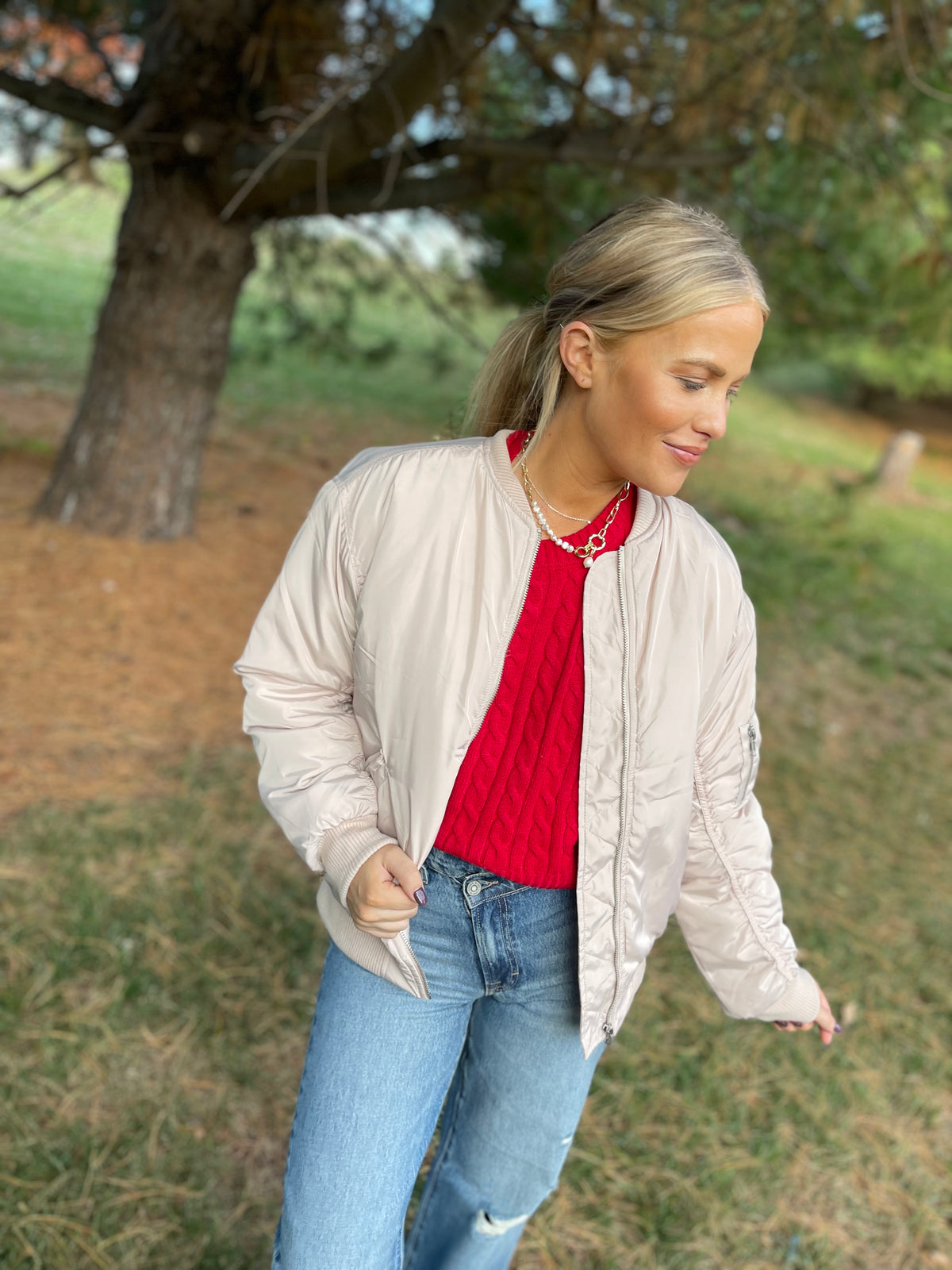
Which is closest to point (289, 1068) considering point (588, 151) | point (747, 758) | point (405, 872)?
point (405, 872)

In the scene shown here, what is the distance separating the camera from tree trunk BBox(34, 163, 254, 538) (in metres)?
4.27

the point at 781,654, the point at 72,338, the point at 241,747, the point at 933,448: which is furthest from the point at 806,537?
the point at 933,448

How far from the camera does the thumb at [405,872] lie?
1337 mm

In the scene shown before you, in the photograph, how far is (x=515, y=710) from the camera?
1414 millimetres

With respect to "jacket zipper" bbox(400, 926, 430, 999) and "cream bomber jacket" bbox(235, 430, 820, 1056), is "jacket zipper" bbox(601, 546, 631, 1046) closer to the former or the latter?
"cream bomber jacket" bbox(235, 430, 820, 1056)

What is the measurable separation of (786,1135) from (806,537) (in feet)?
19.0

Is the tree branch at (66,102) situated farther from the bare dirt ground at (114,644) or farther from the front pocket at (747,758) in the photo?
the front pocket at (747,758)

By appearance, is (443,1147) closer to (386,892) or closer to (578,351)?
(386,892)

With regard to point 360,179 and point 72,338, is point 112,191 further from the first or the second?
point 72,338

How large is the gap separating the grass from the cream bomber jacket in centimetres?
107

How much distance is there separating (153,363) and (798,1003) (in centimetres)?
368

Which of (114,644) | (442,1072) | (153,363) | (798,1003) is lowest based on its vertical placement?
(114,644)

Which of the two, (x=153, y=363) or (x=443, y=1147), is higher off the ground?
(x=153, y=363)

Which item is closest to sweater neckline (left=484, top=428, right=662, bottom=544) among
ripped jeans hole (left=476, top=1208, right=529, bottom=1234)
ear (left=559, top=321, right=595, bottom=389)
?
ear (left=559, top=321, right=595, bottom=389)
